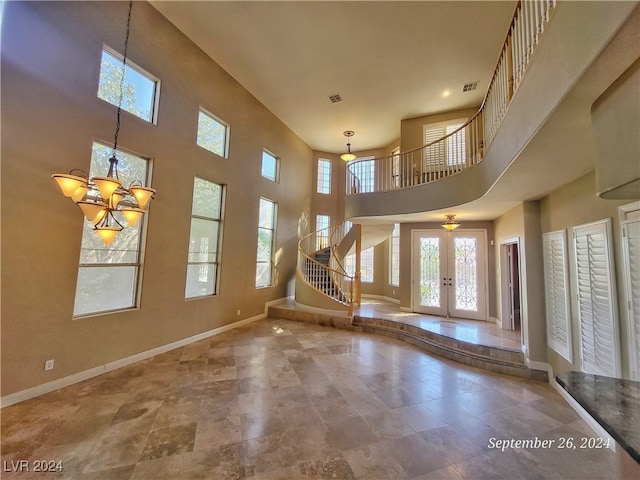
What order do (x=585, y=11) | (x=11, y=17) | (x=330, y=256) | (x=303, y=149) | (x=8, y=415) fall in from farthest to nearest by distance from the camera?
(x=303, y=149) < (x=330, y=256) < (x=11, y=17) < (x=8, y=415) < (x=585, y=11)

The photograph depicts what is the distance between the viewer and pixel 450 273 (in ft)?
22.1

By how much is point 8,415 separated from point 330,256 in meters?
6.41

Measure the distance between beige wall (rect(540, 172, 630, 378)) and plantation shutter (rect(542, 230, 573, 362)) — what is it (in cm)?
7

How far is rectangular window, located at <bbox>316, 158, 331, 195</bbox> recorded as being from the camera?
33.0 ft

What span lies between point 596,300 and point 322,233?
24.4 feet

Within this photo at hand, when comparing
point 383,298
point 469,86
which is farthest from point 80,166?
point 383,298

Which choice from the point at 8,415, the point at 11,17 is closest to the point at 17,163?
the point at 11,17

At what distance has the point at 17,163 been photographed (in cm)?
292

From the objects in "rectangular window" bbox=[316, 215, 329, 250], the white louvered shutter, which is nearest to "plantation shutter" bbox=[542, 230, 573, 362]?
the white louvered shutter

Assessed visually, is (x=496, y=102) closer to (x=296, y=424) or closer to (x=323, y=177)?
(x=296, y=424)

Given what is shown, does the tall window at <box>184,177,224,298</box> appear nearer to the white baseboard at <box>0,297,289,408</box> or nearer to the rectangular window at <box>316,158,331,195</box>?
the white baseboard at <box>0,297,289,408</box>

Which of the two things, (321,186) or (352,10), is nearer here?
(352,10)

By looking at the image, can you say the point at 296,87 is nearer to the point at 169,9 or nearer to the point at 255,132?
the point at 255,132

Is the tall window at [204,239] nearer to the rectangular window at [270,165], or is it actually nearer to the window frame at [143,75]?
the window frame at [143,75]
